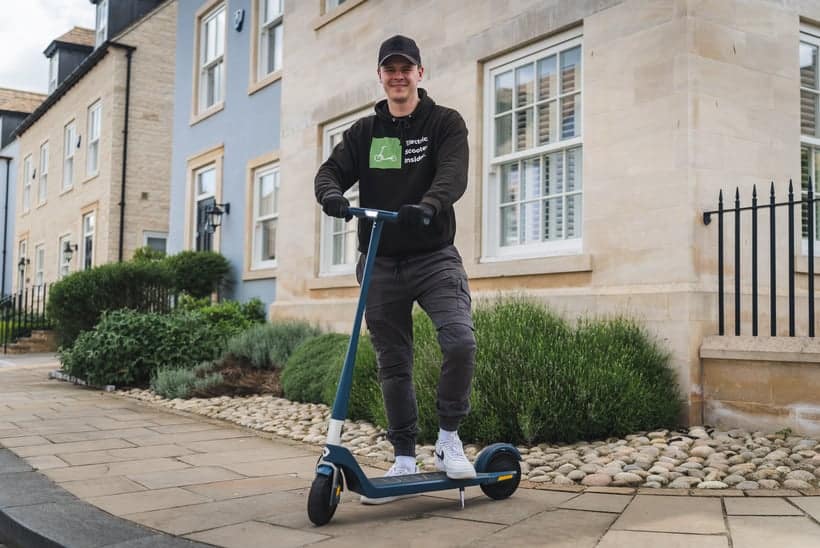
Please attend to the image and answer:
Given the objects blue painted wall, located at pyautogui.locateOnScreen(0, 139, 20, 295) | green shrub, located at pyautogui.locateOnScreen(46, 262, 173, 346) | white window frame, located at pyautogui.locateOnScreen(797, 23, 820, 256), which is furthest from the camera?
blue painted wall, located at pyautogui.locateOnScreen(0, 139, 20, 295)

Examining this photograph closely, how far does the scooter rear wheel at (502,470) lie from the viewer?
11.9 ft

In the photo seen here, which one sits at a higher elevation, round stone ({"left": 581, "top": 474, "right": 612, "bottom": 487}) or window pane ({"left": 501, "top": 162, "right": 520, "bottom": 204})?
window pane ({"left": 501, "top": 162, "right": 520, "bottom": 204})

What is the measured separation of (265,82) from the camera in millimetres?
12273

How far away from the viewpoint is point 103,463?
4.72 meters

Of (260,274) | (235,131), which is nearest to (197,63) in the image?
(235,131)

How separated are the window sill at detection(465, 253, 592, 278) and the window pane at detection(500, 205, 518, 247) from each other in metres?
0.25

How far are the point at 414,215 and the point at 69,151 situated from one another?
21.8 meters

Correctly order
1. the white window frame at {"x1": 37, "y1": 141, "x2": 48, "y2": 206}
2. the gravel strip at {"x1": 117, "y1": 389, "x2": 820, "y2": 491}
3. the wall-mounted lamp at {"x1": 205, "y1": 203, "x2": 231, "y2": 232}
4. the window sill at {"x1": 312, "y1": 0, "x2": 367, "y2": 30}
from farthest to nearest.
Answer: the white window frame at {"x1": 37, "y1": 141, "x2": 48, "y2": 206} < the wall-mounted lamp at {"x1": 205, "y1": 203, "x2": 231, "y2": 232} < the window sill at {"x1": 312, "y1": 0, "x2": 367, "y2": 30} < the gravel strip at {"x1": 117, "y1": 389, "x2": 820, "y2": 491}

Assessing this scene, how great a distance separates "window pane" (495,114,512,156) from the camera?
760 cm

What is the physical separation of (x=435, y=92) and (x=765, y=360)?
14.3ft

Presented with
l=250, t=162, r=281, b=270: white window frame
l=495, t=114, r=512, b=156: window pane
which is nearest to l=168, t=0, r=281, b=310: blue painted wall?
l=250, t=162, r=281, b=270: white window frame

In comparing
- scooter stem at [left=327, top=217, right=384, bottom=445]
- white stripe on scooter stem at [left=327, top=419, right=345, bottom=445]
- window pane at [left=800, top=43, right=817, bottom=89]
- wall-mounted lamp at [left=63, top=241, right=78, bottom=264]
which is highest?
window pane at [left=800, top=43, right=817, bottom=89]

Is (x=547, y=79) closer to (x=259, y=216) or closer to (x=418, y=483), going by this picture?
(x=418, y=483)

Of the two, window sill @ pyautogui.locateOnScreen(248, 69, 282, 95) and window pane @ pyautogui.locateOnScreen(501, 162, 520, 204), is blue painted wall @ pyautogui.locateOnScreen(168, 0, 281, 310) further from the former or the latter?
window pane @ pyautogui.locateOnScreen(501, 162, 520, 204)
